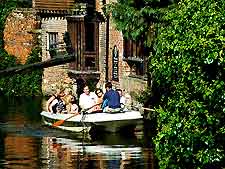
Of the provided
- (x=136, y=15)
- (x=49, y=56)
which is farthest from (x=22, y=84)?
(x=136, y=15)

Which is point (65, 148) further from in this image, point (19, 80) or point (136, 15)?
point (19, 80)

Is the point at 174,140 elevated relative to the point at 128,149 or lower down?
elevated

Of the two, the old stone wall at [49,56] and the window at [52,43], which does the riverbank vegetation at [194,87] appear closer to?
the old stone wall at [49,56]

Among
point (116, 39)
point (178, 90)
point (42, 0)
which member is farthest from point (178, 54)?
point (42, 0)

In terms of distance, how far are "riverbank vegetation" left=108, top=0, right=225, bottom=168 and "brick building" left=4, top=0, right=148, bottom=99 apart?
63.7ft

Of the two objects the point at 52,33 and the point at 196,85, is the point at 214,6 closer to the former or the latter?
the point at 196,85

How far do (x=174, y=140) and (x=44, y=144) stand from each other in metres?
14.0

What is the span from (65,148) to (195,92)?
13.2 m

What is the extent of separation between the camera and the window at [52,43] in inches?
1844

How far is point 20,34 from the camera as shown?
1988 inches

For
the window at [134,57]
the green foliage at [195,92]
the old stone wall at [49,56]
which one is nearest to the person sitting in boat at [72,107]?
the window at [134,57]

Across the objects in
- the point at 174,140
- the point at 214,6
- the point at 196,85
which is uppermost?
the point at 214,6

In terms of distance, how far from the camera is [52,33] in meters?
48.6

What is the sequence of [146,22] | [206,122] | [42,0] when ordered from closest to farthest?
1. [206,122]
2. [146,22]
3. [42,0]
